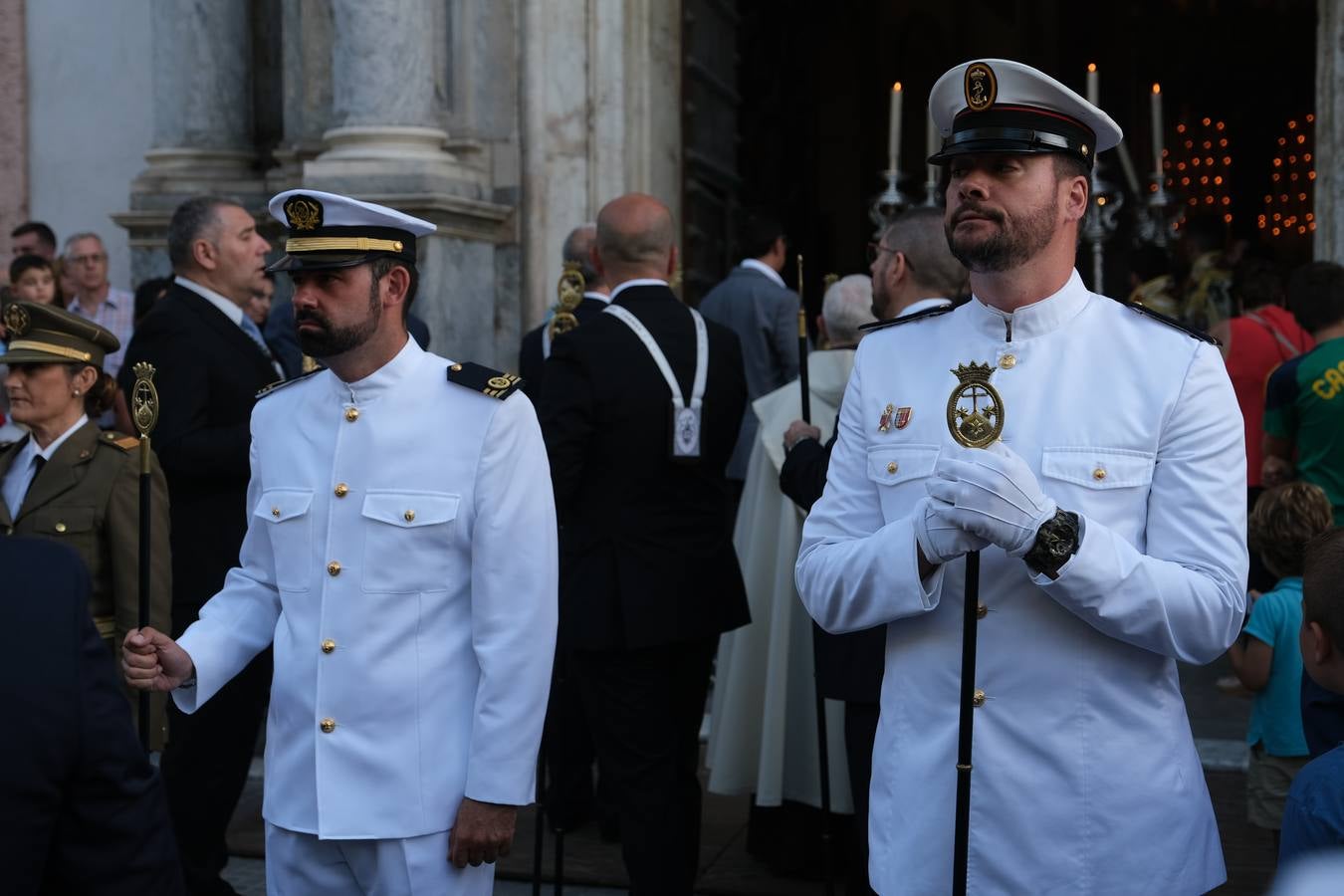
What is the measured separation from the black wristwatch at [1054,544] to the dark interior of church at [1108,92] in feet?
38.9

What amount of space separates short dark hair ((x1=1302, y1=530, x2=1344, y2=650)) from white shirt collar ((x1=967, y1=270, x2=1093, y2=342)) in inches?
22.2

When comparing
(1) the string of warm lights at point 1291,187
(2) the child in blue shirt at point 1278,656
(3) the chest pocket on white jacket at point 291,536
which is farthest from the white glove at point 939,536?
(1) the string of warm lights at point 1291,187

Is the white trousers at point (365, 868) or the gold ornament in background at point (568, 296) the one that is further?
the gold ornament in background at point (568, 296)

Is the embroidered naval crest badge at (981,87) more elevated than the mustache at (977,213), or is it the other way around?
the embroidered naval crest badge at (981,87)

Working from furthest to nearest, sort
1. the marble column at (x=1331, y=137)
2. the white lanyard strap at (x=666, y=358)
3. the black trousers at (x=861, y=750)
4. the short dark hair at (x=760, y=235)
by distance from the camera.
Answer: the short dark hair at (x=760, y=235) → the marble column at (x=1331, y=137) → the white lanyard strap at (x=666, y=358) → the black trousers at (x=861, y=750)

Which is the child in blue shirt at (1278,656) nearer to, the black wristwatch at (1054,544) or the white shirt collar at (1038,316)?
the white shirt collar at (1038,316)

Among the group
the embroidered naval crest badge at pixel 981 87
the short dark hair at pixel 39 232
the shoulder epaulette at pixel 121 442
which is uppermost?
the short dark hair at pixel 39 232

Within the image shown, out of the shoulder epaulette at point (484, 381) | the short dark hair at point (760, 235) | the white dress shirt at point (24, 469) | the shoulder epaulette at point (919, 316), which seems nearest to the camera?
the shoulder epaulette at point (919, 316)

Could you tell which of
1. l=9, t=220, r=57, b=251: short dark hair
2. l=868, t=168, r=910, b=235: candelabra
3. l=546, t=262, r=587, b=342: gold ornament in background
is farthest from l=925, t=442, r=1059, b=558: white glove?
l=9, t=220, r=57, b=251: short dark hair

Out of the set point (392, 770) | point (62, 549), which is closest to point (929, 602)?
point (392, 770)

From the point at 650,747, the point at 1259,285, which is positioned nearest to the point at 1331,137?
the point at 1259,285

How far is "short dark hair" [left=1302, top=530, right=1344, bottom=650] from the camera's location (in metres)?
2.68

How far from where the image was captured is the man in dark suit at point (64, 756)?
2219mm

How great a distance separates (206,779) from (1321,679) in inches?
133
